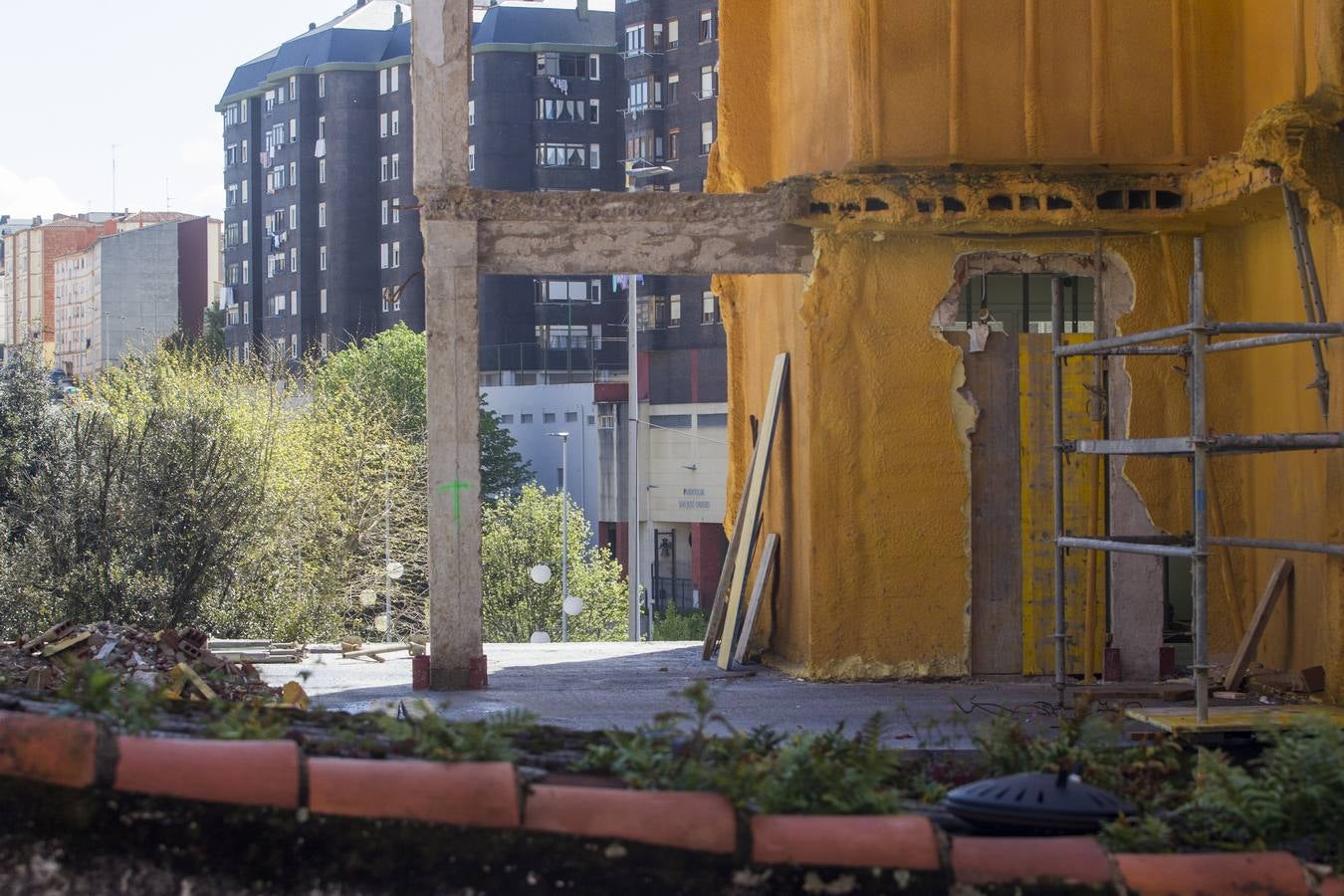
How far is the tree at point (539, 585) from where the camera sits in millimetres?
55344

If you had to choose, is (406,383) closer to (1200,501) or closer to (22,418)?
(22,418)

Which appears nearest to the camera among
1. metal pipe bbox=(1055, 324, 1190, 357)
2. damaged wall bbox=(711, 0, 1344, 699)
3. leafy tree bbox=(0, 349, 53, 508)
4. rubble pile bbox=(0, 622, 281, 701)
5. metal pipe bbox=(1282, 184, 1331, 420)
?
metal pipe bbox=(1055, 324, 1190, 357)

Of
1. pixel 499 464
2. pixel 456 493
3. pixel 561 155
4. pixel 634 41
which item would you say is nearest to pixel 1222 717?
pixel 456 493

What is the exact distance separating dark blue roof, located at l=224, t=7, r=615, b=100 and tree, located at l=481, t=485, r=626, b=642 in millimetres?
26492

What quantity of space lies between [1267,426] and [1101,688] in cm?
279

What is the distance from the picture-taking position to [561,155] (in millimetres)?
79062

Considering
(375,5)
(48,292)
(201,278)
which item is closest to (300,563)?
(375,5)

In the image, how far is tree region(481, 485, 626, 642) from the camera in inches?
2179

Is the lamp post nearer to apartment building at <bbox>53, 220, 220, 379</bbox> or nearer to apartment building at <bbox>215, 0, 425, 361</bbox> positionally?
apartment building at <bbox>215, 0, 425, 361</bbox>

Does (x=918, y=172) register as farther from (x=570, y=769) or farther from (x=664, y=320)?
(x=664, y=320)

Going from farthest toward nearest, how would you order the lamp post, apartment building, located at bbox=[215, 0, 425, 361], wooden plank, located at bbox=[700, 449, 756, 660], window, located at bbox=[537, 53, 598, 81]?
apartment building, located at bbox=[215, 0, 425, 361] → window, located at bbox=[537, 53, 598, 81] → the lamp post → wooden plank, located at bbox=[700, 449, 756, 660]

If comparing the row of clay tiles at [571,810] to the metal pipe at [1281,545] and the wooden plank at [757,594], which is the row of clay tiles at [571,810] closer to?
the metal pipe at [1281,545]

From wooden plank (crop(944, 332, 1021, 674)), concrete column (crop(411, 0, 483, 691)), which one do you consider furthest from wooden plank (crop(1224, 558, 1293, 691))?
concrete column (crop(411, 0, 483, 691))

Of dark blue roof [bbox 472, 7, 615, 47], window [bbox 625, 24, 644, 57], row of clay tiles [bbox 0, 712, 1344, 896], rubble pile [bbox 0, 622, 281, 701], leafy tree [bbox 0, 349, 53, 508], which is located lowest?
rubble pile [bbox 0, 622, 281, 701]
